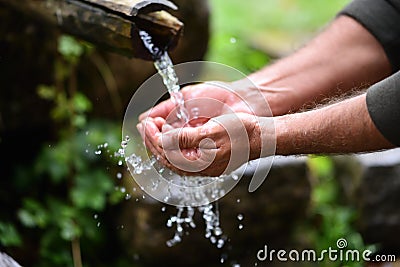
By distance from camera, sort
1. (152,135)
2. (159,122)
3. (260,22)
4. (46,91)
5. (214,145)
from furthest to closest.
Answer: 1. (260,22)
2. (46,91)
3. (159,122)
4. (152,135)
5. (214,145)

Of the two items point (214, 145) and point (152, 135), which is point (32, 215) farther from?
point (214, 145)

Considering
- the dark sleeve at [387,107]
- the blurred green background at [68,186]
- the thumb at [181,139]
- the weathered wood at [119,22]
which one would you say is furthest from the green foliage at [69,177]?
the dark sleeve at [387,107]

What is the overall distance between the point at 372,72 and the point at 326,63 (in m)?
0.15

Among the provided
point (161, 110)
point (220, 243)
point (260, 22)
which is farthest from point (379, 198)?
point (260, 22)

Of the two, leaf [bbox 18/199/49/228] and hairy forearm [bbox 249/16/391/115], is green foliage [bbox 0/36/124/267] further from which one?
hairy forearm [bbox 249/16/391/115]

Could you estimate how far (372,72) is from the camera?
238cm

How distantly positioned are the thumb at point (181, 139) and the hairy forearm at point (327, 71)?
1.77 feet

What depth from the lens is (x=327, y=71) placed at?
2.39 metres

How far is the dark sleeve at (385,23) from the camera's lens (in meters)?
2.30

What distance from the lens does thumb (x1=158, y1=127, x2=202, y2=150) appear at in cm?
183

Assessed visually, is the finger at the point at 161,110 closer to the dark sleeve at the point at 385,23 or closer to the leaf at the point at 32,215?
the dark sleeve at the point at 385,23

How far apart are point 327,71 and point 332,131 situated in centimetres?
66

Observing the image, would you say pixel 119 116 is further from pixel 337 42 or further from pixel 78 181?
pixel 337 42

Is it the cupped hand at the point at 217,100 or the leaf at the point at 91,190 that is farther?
the leaf at the point at 91,190
